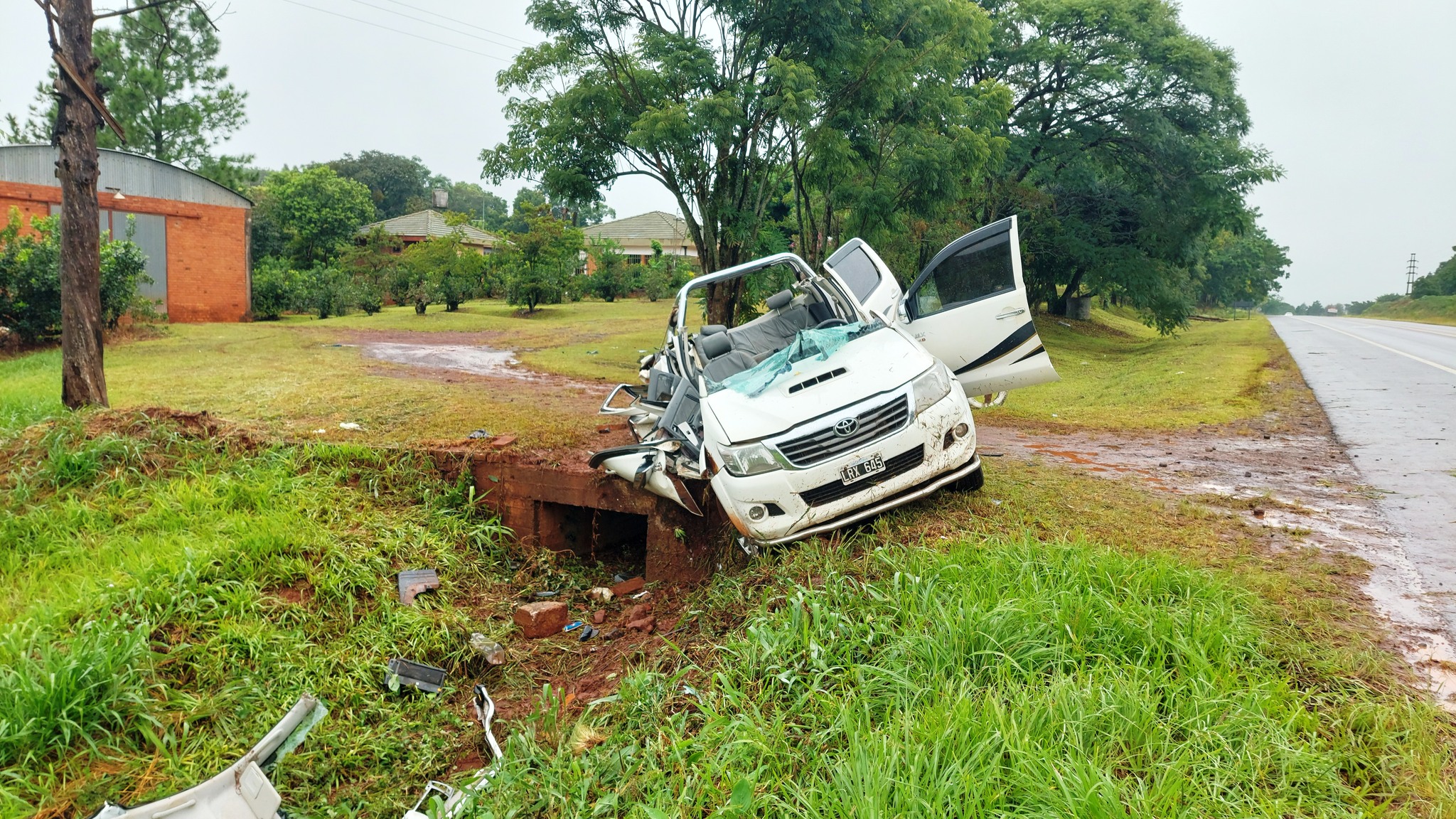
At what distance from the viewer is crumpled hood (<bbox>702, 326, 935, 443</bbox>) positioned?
481cm

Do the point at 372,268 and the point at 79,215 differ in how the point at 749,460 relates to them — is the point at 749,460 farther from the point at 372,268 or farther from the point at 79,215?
the point at 372,268

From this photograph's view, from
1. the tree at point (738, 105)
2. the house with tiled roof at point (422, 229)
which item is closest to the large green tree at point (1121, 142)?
the tree at point (738, 105)

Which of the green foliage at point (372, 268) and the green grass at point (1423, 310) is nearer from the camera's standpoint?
the green foliage at point (372, 268)

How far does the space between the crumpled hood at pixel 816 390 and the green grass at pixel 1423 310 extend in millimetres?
38218

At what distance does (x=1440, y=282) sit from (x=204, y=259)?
67.4m

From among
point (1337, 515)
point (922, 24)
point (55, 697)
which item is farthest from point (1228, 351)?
point (55, 697)

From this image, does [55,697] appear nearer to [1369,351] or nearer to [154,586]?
[154,586]

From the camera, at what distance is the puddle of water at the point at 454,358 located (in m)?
14.0

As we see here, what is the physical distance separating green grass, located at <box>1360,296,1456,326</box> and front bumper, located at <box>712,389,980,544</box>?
38.5 meters

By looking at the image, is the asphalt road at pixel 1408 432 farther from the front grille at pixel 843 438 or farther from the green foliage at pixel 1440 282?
the green foliage at pixel 1440 282

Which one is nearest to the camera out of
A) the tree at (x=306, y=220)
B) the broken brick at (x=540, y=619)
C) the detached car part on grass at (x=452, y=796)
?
the detached car part on grass at (x=452, y=796)

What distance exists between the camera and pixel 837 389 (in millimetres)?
5004

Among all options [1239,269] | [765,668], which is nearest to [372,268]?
[765,668]

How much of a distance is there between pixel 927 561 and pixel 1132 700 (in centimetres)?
143
